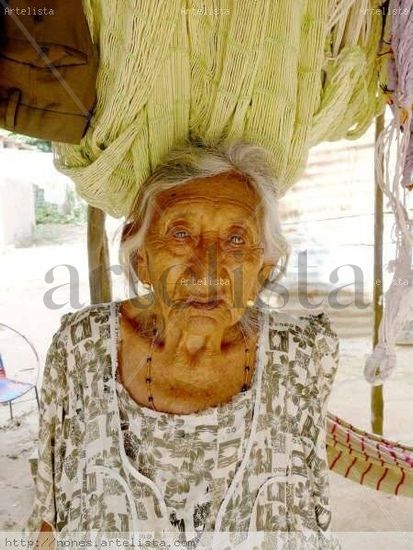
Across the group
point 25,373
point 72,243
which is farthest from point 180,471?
point 72,243

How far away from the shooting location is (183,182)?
1.12 metres

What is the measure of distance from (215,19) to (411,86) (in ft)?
1.25

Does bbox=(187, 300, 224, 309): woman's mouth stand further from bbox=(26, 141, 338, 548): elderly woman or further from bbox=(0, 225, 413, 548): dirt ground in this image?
bbox=(0, 225, 413, 548): dirt ground

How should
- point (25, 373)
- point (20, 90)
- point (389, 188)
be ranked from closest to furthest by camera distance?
1. point (20, 90)
2. point (389, 188)
3. point (25, 373)

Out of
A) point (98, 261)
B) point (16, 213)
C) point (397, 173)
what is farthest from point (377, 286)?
point (16, 213)

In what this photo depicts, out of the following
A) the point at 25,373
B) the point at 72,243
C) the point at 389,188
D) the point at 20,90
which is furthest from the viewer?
the point at 72,243

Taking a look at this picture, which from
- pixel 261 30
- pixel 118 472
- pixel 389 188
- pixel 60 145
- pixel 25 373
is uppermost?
pixel 261 30

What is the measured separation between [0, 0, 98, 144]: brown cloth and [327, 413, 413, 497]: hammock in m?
1.37

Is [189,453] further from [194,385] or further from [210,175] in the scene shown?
[210,175]

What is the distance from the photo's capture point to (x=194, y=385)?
1163 mm

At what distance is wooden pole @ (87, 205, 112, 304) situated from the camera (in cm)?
262

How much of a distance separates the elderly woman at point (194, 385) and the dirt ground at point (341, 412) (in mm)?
346

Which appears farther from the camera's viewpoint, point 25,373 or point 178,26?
point 25,373

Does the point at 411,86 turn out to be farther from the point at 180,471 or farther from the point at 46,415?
the point at 46,415
